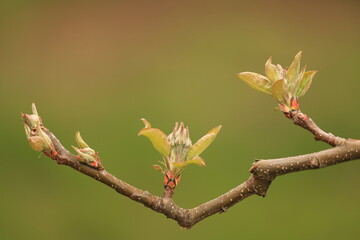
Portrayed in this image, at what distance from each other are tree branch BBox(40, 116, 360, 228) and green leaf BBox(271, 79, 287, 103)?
26 millimetres

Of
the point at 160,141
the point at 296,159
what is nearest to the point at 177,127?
the point at 160,141

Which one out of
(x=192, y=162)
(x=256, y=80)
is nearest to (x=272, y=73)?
(x=256, y=80)

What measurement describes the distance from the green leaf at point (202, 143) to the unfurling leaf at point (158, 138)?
2 centimetres

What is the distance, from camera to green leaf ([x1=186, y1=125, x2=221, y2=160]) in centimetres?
51

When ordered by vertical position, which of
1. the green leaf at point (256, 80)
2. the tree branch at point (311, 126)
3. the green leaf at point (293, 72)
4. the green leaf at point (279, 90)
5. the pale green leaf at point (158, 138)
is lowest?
the pale green leaf at point (158, 138)

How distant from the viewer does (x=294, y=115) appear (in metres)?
0.52

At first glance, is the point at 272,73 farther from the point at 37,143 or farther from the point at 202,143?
the point at 37,143

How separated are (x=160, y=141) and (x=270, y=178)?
118mm

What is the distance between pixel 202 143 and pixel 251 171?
62mm

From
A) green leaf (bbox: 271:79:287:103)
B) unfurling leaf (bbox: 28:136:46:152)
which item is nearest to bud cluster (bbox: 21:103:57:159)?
unfurling leaf (bbox: 28:136:46:152)

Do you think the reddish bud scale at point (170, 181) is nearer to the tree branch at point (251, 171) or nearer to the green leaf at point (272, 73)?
the tree branch at point (251, 171)

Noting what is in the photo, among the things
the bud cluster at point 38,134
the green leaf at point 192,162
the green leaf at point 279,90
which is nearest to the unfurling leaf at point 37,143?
the bud cluster at point 38,134

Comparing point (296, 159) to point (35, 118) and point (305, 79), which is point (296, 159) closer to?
point (305, 79)

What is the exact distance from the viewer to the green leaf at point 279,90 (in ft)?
1.62
